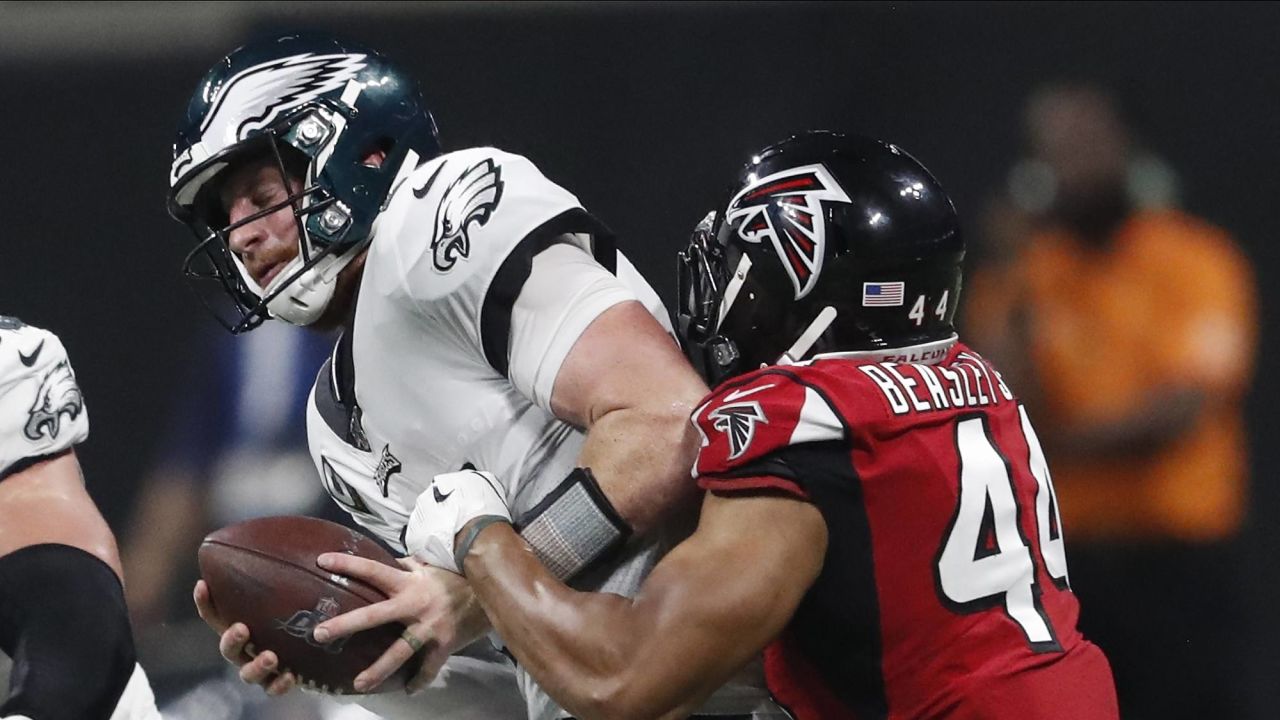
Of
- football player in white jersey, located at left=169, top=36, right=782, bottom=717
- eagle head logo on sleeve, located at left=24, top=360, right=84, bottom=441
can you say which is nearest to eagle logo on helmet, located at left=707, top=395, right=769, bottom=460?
football player in white jersey, located at left=169, top=36, right=782, bottom=717

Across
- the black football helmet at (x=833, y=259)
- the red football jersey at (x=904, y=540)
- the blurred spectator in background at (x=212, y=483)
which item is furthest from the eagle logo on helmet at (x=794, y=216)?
the blurred spectator in background at (x=212, y=483)

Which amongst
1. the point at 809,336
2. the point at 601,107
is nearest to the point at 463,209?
the point at 809,336

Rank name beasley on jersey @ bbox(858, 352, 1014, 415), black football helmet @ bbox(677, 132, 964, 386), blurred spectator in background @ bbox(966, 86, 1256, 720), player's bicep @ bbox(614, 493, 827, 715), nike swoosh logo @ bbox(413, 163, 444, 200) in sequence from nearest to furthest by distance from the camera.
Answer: player's bicep @ bbox(614, 493, 827, 715) → name beasley on jersey @ bbox(858, 352, 1014, 415) → black football helmet @ bbox(677, 132, 964, 386) → nike swoosh logo @ bbox(413, 163, 444, 200) → blurred spectator in background @ bbox(966, 86, 1256, 720)

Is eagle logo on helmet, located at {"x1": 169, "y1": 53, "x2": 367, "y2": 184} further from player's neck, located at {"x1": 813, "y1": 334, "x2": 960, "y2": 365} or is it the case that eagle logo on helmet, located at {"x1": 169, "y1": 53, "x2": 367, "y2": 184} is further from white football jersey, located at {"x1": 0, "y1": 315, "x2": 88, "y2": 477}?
player's neck, located at {"x1": 813, "y1": 334, "x2": 960, "y2": 365}

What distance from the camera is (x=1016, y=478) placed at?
1.78m

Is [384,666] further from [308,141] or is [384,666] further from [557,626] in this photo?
[308,141]

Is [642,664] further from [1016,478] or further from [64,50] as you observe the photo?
[64,50]

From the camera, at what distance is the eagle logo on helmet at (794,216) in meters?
1.81

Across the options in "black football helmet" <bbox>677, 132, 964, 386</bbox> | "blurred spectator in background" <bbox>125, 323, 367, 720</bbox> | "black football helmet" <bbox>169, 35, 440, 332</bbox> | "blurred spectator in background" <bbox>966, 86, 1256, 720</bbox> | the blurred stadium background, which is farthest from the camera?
"blurred spectator in background" <bbox>125, 323, 367, 720</bbox>

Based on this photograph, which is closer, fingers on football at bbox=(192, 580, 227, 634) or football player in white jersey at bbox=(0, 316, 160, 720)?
fingers on football at bbox=(192, 580, 227, 634)

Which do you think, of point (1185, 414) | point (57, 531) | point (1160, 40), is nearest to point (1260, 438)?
point (1185, 414)

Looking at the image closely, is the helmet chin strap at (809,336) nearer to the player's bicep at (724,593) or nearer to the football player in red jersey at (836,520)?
the football player in red jersey at (836,520)

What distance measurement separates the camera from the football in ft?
5.77

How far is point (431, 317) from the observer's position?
1.93 m
